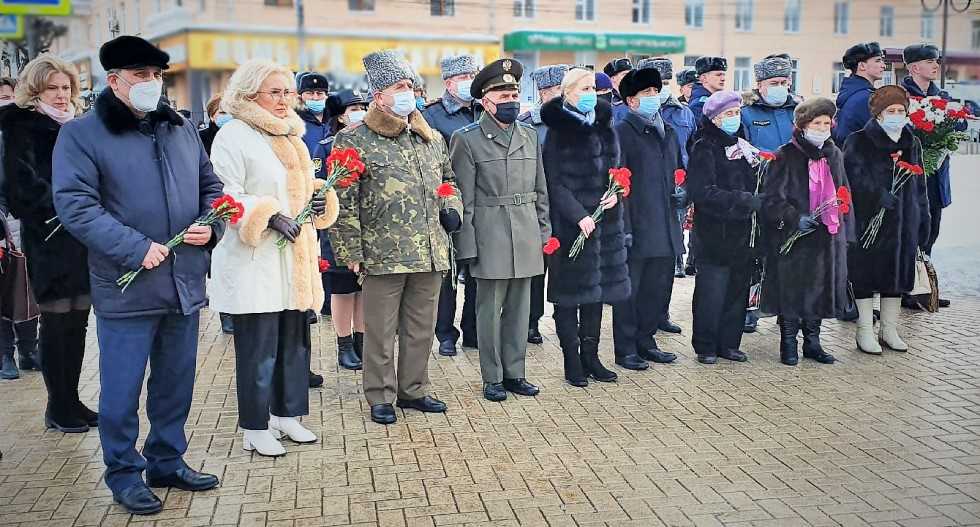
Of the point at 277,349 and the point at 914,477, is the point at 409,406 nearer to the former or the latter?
the point at 277,349

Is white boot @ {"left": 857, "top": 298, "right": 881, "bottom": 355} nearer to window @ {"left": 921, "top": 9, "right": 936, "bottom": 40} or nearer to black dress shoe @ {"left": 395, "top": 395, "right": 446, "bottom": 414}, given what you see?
black dress shoe @ {"left": 395, "top": 395, "right": 446, "bottom": 414}

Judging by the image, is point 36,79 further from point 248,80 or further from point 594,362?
point 594,362

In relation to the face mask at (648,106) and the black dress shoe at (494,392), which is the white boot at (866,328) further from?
the black dress shoe at (494,392)

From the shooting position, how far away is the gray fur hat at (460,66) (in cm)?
772

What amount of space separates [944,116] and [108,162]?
20.9 ft

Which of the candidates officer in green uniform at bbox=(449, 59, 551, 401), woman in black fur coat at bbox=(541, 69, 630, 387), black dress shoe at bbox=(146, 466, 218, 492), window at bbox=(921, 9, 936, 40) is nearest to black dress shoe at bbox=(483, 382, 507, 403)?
officer in green uniform at bbox=(449, 59, 551, 401)

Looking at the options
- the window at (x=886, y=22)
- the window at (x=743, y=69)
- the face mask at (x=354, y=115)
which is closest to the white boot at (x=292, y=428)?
the face mask at (x=354, y=115)

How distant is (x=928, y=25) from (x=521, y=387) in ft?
71.3

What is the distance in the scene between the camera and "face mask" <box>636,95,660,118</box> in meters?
6.94

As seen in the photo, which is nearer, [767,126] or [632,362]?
[632,362]

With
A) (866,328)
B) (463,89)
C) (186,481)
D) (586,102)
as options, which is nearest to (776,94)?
(866,328)

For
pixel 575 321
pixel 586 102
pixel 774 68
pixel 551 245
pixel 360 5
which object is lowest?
pixel 575 321

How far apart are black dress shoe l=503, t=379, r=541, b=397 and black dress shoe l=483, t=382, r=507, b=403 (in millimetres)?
103

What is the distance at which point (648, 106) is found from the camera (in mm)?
6965
